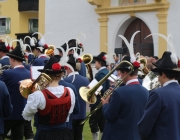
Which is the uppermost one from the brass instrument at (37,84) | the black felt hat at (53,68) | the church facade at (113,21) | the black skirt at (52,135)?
the church facade at (113,21)

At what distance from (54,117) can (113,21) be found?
16.8m

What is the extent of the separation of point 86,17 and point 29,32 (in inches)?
378

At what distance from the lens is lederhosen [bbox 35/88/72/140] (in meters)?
6.82

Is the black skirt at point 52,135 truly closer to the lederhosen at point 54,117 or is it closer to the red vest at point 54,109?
the lederhosen at point 54,117

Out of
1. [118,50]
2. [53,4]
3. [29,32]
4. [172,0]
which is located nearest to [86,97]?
[118,50]

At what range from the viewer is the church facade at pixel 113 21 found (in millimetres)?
21156

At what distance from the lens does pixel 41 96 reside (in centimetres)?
676

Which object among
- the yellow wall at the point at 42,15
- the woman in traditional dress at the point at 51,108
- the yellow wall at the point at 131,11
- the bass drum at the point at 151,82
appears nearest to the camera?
the woman in traditional dress at the point at 51,108

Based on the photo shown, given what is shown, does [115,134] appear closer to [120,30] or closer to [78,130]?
[78,130]

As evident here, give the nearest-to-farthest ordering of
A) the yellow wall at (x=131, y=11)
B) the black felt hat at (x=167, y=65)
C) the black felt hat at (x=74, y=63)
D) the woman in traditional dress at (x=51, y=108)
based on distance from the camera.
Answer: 1. the black felt hat at (x=167, y=65)
2. the woman in traditional dress at (x=51, y=108)
3. the black felt hat at (x=74, y=63)
4. the yellow wall at (x=131, y=11)

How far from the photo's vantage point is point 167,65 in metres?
6.09

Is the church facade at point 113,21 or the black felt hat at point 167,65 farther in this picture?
the church facade at point 113,21

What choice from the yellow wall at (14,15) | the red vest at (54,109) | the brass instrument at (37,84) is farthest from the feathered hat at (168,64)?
the yellow wall at (14,15)

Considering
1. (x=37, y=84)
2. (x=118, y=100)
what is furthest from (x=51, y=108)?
(x=37, y=84)
